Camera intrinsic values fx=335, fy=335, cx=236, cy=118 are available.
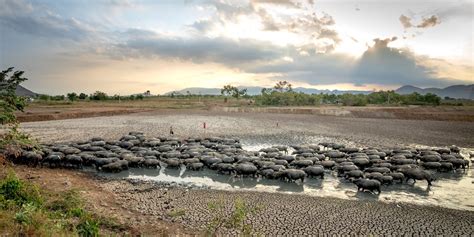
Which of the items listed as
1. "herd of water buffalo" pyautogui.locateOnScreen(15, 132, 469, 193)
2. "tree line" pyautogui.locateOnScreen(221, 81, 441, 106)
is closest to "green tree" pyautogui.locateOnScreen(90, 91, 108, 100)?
"tree line" pyautogui.locateOnScreen(221, 81, 441, 106)

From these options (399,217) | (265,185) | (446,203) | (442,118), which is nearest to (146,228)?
(265,185)

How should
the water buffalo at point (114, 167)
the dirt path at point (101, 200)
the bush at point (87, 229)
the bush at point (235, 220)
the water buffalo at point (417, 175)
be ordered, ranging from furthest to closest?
the water buffalo at point (114, 167) < the water buffalo at point (417, 175) < the dirt path at point (101, 200) < the bush at point (87, 229) < the bush at point (235, 220)

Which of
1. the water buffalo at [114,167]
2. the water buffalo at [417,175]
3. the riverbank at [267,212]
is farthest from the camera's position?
the water buffalo at [114,167]

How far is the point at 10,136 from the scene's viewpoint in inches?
473

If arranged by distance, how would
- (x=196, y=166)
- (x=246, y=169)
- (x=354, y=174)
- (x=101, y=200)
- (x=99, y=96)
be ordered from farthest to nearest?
(x=99, y=96), (x=196, y=166), (x=246, y=169), (x=354, y=174), (x=101, y=200)

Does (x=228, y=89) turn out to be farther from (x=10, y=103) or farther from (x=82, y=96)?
(x=10, y=103)

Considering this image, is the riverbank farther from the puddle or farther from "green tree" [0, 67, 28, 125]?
"green tree" [0, 67, 28, 125]

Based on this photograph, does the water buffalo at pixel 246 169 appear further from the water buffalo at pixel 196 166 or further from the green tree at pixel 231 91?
the green tree at pixel 231 91

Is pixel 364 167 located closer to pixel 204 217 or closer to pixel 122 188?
pixel 204 217

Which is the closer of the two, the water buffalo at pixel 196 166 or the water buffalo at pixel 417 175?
the water buffalo at pixel 417 175

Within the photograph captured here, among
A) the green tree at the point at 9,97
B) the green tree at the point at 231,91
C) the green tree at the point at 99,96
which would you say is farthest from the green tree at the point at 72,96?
the green tree at the point at 9,97

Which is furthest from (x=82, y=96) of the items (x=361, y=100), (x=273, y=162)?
(x=273, y=162)

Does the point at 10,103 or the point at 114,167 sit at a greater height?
the point at 10,103

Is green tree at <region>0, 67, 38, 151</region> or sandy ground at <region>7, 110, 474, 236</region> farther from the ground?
green tree at <region>0, 67, 38, 151</region>
